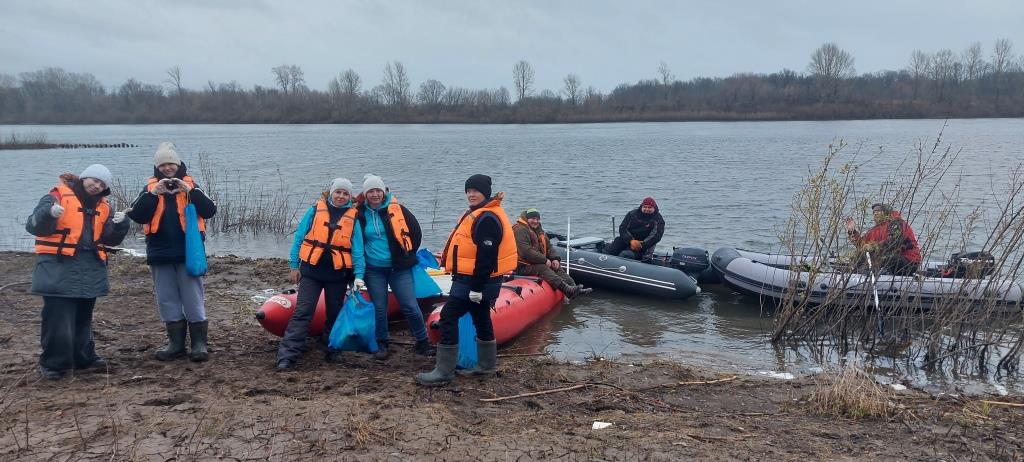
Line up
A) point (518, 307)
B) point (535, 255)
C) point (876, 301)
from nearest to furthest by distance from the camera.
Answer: point (876, 301), point (518, 307), point (535, 255)

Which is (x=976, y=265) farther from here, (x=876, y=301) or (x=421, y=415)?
(x=421, y=415)

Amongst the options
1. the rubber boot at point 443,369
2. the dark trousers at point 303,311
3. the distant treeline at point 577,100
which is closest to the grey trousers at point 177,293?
the dark trousers at point 303,311

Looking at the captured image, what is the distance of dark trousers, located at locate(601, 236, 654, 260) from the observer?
393 inches

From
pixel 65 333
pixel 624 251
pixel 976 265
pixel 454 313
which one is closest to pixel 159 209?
pixel 65 333

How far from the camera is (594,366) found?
5980 mm

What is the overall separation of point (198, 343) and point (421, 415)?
80.1 inches

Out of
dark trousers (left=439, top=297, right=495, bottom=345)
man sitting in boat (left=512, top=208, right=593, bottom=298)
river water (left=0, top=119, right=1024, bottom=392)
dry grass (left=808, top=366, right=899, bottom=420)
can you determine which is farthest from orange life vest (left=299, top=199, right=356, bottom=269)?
dry grass (left=808, top=366, right=899, bottom=420)

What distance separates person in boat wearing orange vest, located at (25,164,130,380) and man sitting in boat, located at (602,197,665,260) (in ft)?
21.9

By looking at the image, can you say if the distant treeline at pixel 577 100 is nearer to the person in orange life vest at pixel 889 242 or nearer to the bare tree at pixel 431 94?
the bare tree at pixel 431 94

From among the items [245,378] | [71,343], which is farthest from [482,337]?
[71,343]

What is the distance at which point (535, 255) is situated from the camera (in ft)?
26.9

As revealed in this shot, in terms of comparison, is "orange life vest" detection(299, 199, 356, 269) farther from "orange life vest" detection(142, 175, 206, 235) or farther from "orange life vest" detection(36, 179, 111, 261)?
"orange life vest" detection(36, 179, 111, 261)

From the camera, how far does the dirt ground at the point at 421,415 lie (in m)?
3.68

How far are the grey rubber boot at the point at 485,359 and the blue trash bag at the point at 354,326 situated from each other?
2.95 feet
